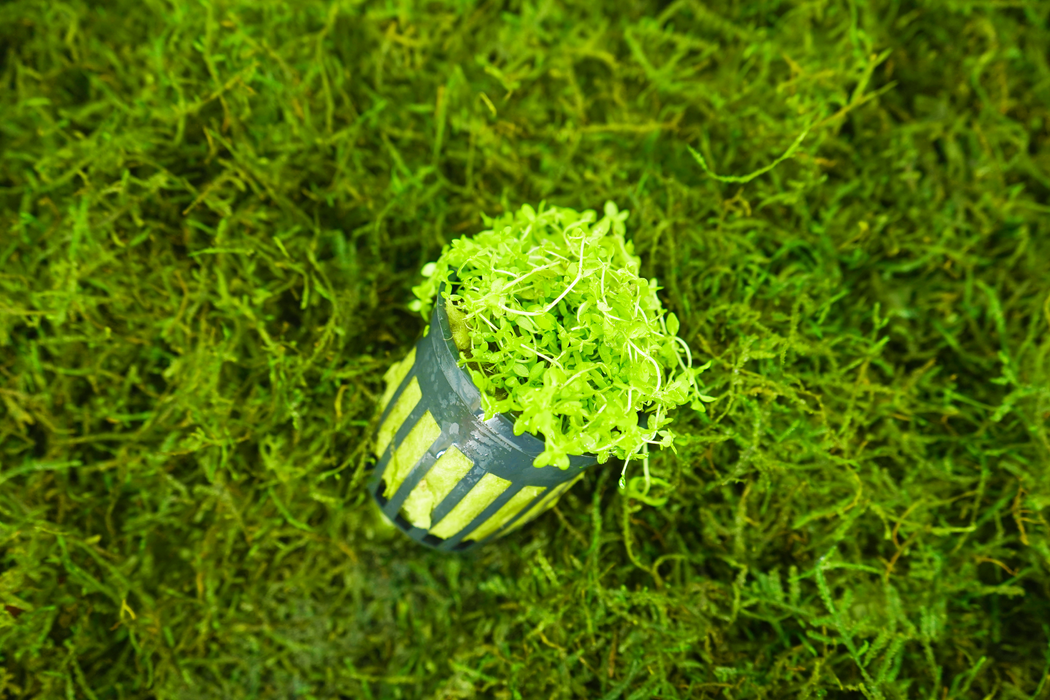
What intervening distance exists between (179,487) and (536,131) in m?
0.95

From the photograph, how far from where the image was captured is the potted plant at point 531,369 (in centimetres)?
67

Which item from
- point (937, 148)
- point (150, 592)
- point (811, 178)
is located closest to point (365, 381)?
point (150, 592)

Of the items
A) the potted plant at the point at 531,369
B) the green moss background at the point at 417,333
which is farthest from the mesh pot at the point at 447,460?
the green moss background at the point at 417,333

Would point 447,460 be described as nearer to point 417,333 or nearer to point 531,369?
point 531,369

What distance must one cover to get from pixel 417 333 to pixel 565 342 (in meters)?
0.47

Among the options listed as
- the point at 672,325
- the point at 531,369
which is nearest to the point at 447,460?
the point at 531,369

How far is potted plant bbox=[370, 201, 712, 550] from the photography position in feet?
2.19

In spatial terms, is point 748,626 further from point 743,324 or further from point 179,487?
point 179,487

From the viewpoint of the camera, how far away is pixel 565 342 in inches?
27.0

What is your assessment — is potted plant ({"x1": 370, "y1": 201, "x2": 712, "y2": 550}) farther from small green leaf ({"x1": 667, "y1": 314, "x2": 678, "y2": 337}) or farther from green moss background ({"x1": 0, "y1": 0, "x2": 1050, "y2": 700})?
green moss background ({"x1": 0, "y1": 0, "x2": 1050, "y2": 700})

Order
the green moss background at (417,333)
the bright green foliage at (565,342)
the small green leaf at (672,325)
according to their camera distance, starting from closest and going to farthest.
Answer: the bright green foliage at (565,342), the small green leaf at (672,325), the green moss background at (417,333)

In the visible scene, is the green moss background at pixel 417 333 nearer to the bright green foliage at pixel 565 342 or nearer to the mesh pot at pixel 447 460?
the mesh pot at pixel 447 460

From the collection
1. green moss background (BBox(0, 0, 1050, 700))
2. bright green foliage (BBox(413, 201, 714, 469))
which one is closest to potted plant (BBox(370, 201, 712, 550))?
bright green foliage (BBox(413, 201, 714, 469))

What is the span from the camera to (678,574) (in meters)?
0.96
